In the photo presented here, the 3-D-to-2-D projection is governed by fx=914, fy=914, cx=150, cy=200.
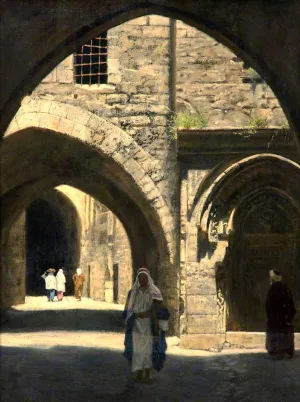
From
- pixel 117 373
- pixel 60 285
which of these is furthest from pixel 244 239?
pixel 60 285

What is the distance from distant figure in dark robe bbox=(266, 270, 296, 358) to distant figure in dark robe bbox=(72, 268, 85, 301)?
12.6m

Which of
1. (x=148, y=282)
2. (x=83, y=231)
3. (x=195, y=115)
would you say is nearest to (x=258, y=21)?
(x=148, y=282)

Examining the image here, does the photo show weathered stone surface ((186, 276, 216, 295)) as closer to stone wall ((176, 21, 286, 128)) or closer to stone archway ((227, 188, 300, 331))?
stone archway ((227, 188, 300, 331))

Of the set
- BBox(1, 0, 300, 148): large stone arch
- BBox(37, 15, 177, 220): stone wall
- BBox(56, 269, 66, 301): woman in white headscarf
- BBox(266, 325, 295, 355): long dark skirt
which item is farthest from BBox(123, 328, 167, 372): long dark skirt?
BBox(56, 269, 66, 301): woman in white headscarf

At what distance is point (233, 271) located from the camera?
40.4 feet

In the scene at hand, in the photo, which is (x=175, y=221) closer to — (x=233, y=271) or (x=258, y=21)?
(x=233, y=271)

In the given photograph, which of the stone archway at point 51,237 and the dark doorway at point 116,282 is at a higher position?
the stone archway at point 51,237

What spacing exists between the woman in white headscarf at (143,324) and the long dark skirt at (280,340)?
6.59 feet

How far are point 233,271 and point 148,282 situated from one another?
134 inches

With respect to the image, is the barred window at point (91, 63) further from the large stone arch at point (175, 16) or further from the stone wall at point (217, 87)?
the large stone arch at point (175, 16)

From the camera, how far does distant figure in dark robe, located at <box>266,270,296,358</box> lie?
10711mm

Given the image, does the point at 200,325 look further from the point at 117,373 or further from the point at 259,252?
the point at 117,373

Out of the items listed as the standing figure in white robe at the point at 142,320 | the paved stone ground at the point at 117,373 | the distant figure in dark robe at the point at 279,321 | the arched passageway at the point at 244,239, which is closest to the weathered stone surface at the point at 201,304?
the arched passageway at the point at 244,239

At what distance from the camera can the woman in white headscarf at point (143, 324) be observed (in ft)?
30.0
